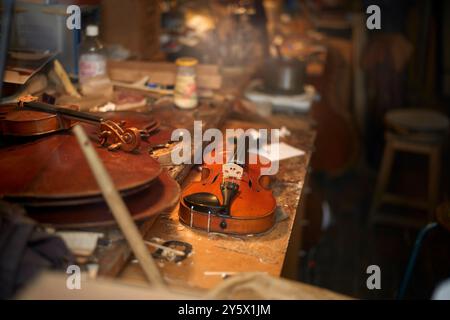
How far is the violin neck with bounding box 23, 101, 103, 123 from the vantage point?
1.96 meters

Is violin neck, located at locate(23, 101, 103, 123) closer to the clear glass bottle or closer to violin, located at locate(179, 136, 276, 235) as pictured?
violin, located at locate(179, 136, 276, 235)

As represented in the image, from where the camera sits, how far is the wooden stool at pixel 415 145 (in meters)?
4.06

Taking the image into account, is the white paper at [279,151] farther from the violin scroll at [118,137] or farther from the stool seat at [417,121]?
the stool seat at [417,121]

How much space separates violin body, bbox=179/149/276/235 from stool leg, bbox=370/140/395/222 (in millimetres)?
2542

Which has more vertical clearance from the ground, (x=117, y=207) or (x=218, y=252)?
(x=117, y=207)

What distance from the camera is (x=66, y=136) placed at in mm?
1986

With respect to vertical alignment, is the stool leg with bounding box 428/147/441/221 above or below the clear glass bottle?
below

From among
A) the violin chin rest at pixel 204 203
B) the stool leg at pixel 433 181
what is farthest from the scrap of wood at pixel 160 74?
the stool leg at pixel 433 181

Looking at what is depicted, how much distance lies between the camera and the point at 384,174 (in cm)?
426

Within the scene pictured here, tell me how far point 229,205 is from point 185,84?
1.12 meters

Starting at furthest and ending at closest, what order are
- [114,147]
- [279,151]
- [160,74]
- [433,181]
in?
1. [433,181]
2. [160,74]
3. [279,151]
4. [114,147]

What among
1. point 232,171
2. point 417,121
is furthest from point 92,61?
point 417,121

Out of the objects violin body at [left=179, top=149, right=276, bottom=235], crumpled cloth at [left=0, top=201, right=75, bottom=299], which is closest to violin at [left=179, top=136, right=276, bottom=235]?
violin body at [left=179, top=149, right=276, bottom=235]

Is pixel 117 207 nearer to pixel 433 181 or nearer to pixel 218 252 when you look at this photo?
pixel 218 252
